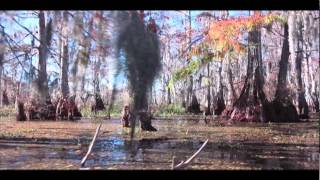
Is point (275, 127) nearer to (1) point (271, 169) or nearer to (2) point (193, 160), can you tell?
(1) point (271, 169)

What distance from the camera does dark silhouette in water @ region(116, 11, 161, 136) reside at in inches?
227

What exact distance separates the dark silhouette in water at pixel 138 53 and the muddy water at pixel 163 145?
245mm

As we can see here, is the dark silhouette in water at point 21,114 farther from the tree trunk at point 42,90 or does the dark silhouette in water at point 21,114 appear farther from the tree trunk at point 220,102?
the tree trunk at point 220,102

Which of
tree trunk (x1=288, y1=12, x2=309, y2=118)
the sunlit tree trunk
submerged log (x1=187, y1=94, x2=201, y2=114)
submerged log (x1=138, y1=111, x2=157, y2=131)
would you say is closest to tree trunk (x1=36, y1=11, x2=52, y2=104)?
the sunlit tree trunk

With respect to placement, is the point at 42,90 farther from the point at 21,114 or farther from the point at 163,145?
the point at 163,145

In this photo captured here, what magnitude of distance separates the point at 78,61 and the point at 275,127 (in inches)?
83.1

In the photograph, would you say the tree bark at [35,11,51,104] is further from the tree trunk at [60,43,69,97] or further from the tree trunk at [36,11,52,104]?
the tree trunk at [60,43,69,97]

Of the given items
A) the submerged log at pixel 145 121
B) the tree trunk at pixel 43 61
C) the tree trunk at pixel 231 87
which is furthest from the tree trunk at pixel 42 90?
the tree trunk at pixel 231 87

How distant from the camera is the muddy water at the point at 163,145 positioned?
575 cm

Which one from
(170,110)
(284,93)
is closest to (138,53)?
(170,110)

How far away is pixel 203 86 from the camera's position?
5.93 m

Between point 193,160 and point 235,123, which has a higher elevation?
point 235,123

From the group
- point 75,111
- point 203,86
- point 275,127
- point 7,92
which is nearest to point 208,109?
point 203,86
